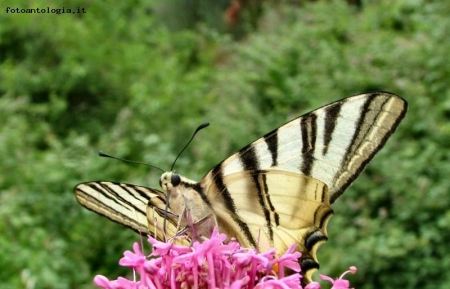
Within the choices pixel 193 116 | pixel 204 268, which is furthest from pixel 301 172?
pixel 193 116

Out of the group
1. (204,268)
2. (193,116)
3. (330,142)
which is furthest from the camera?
(193,116)

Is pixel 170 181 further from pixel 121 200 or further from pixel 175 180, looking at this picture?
pixel 121 200

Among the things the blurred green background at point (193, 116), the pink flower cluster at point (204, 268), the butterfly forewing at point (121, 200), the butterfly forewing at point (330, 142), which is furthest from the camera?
the blurred green background at point (193, 116)

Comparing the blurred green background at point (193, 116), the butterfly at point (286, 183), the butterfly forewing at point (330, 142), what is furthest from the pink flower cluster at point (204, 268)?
the blurred green background at point (193, 116)

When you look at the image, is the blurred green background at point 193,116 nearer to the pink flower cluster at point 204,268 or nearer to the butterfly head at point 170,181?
the butterfly head at point 170,181

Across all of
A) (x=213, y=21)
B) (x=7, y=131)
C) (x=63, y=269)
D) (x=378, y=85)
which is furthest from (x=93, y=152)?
(x=213, y=21)

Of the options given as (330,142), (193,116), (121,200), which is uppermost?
(330,142)

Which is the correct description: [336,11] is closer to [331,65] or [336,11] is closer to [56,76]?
[331,65]
